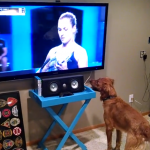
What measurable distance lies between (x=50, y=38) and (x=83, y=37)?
0.43 metres

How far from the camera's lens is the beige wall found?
2912mm

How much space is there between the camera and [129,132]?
2.40 meters

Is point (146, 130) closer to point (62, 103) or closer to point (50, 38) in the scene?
point (62, 103)

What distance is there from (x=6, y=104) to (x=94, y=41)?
1.28 metres

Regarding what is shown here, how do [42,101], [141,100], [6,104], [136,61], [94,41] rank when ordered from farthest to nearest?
1. [141,100]
2. [136,61]
3. [94,41]
4. [6,104]
5. [42,101]

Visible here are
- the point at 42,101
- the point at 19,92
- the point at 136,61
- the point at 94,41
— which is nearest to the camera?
the point at 42,101

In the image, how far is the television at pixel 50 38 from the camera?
2424mm

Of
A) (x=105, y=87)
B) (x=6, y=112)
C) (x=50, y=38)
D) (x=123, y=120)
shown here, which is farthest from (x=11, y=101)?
(x=123, y=120)

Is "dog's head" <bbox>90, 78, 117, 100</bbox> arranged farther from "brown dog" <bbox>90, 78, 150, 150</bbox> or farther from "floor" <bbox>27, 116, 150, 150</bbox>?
"floor" <bbox>27, 116, 150, 150</bbox>

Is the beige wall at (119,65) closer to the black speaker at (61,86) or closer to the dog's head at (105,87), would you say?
the black speaker at (61,86)

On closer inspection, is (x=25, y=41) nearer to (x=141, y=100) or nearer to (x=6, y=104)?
(x=6, y=104)

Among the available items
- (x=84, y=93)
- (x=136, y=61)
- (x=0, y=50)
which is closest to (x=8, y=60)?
(x=0, y=50)

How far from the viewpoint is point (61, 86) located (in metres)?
2.61

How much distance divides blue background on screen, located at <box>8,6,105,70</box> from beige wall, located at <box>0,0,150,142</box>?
0.85ft
